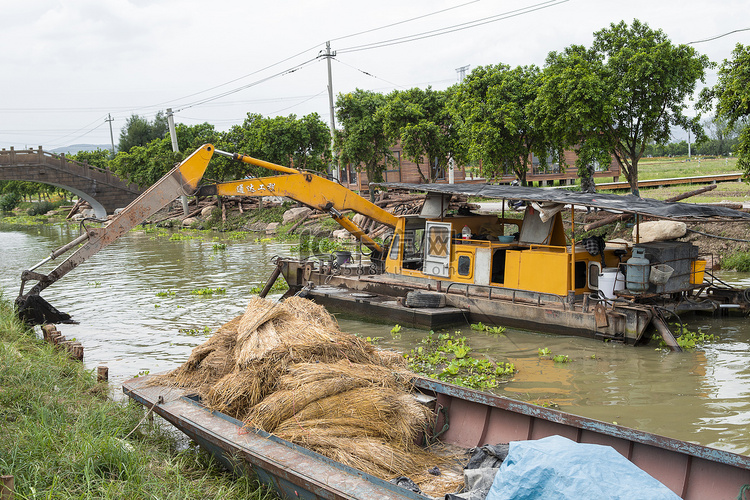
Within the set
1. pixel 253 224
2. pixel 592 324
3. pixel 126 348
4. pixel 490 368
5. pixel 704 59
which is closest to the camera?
pixel 490 368

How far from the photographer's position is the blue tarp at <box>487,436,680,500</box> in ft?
13.4

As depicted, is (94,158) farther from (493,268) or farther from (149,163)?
(493,268)

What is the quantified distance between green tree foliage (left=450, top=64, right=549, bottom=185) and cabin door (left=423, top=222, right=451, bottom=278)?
1055 cm

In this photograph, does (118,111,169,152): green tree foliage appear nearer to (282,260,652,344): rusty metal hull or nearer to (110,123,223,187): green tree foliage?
(110,123,223,187): green tree foliage

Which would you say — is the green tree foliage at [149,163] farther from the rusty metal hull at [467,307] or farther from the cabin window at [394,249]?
the cabin window at [394,249]

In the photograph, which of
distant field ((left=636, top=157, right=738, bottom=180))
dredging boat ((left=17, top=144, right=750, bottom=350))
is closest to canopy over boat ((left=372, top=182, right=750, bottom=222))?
dredging boat ((left=17, top=144, right=750, bottom=350))

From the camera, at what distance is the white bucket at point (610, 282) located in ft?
40.0

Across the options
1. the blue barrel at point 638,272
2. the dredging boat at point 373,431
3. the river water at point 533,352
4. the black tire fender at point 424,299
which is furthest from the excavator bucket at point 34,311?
the blue barrel at point 638,272

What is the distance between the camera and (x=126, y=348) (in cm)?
1331

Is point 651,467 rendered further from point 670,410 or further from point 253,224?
point 253,224

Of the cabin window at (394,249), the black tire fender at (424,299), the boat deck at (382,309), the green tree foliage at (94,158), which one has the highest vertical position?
the green tree foliage at (94,158)

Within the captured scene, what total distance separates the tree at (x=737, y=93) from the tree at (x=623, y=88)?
3702 millimetres

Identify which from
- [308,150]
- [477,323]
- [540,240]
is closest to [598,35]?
[540,240]

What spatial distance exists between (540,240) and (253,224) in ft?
97.0
